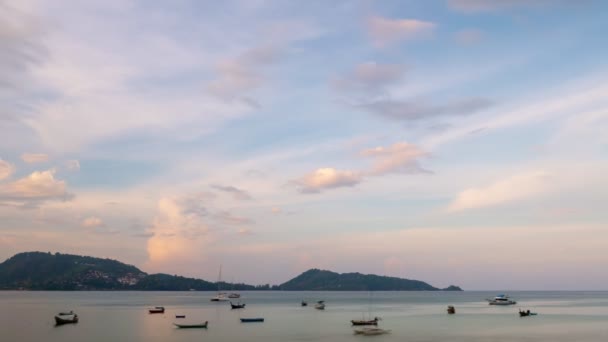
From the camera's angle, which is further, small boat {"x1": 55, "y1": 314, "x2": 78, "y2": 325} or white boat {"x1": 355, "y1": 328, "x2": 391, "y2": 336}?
small boat {"x1": 55, "y1": 314, "x2": 78, "y2": 325}

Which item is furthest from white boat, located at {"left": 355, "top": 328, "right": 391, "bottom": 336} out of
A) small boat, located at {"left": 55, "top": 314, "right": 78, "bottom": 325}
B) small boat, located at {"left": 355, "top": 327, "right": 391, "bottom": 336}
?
small boat, located at {"left": 55, "top": 314, "right": 78, "bottom": 325}

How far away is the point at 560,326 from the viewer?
8881 cm

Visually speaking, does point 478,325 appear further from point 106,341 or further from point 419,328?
point 106,341

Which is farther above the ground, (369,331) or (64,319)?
(64,319)

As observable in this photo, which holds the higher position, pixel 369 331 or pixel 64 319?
pixel 64 319

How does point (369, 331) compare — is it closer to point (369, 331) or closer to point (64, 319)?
point (369, 331)

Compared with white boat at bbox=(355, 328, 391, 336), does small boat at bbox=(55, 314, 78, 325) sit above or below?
above

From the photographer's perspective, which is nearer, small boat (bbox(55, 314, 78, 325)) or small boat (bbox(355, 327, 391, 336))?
small boat (bbox(355, 327, 391, 336))

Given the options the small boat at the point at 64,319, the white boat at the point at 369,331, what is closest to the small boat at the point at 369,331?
the white boat at the point at 369,331

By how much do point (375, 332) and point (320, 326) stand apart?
14.8m

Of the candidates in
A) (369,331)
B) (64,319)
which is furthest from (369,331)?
(64,319)

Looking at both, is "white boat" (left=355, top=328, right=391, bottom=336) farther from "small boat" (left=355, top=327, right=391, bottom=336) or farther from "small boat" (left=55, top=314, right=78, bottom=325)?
"small boat" (left=55, top=314, right=78, bottom=325)

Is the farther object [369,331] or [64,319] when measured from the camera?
[64,319]

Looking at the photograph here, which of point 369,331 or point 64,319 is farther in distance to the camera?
point 64,319
